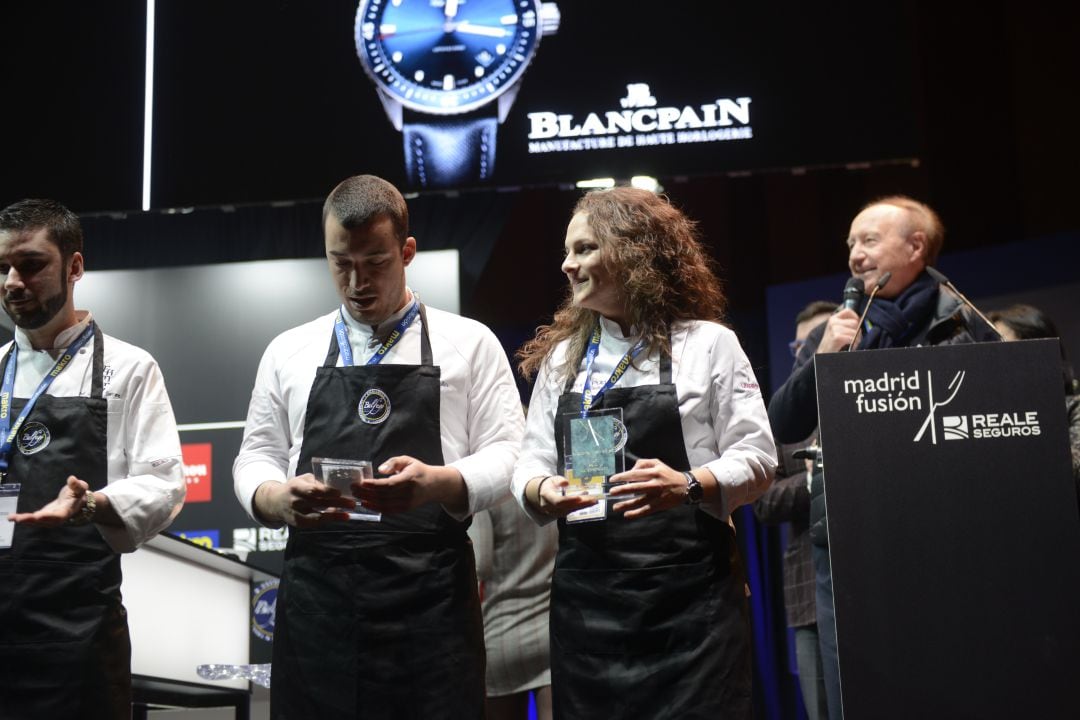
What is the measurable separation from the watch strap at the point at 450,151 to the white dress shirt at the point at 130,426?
227cm

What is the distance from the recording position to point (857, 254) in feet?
11.5

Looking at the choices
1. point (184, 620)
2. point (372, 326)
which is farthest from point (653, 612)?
point (184, 620)

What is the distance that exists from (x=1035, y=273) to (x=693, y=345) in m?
3.86

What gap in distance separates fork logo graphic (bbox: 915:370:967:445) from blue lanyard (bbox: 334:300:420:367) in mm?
1173

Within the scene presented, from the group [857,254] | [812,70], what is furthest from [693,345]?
[812,70]

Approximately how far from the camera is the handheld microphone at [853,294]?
3336mm

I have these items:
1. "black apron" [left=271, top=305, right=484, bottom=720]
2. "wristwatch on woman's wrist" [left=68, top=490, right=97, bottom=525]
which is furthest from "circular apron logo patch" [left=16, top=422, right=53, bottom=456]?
"black apron" [left=271, top=305, right=484, bottom=720]

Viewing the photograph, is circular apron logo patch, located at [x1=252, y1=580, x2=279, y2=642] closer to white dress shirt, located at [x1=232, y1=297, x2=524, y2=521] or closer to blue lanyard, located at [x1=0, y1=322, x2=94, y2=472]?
blue lanyard, located at [x1=0, y1=322, x2=94, y2=472]

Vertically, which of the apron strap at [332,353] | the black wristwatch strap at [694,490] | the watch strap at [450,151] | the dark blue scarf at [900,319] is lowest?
the black wristwatch strap at [694,490]

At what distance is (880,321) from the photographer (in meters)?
3.32

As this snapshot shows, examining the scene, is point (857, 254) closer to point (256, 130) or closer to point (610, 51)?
point (610, 51)

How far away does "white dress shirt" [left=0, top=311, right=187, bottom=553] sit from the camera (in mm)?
2701

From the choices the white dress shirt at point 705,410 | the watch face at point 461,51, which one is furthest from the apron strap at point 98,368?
the watch face at point 461,51

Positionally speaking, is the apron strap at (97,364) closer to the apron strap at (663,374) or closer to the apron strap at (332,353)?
the apron strap at (332,353)
